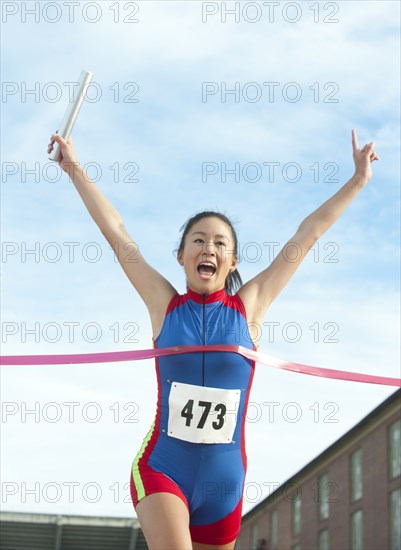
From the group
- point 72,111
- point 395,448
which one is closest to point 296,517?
point 395,448

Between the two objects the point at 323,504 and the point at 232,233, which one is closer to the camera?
the point at 232,233

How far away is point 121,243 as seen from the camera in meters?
5.15

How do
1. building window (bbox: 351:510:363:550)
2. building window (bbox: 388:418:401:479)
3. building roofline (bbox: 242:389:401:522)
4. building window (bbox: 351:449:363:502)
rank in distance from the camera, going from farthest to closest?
building window (bbox: 351:449:363:502), building window (bbox: 351:510:363:550), building roofline (bbox: 242:389:401:522), building window (bbox: 388:418:401:479)

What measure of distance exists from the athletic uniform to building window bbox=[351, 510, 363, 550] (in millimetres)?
38499

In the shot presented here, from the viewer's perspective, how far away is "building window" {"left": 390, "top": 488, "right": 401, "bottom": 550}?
3659 centimetres

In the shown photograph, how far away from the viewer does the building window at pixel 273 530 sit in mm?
57469

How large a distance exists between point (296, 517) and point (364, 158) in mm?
50232

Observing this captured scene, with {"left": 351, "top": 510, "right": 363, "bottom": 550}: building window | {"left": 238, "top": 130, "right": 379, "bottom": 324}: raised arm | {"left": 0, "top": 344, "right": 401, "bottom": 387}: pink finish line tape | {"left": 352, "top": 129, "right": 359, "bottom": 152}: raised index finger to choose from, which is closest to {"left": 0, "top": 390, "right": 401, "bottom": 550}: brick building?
{"left": 351, "top": 510, "right": 363, "bottom": 550}: building window

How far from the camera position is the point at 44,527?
92.1 feet

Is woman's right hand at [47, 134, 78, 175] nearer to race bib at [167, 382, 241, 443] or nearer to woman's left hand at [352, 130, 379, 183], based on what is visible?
race bib at [167, 382, 241, 443]

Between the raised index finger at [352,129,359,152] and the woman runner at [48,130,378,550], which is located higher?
the raised index finger at [352,129,359,152]

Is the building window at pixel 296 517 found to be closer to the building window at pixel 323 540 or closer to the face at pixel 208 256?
the building window at pixel 323 540

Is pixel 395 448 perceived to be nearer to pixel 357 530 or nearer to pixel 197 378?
pixel 357 530

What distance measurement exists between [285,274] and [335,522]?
42273 mm
